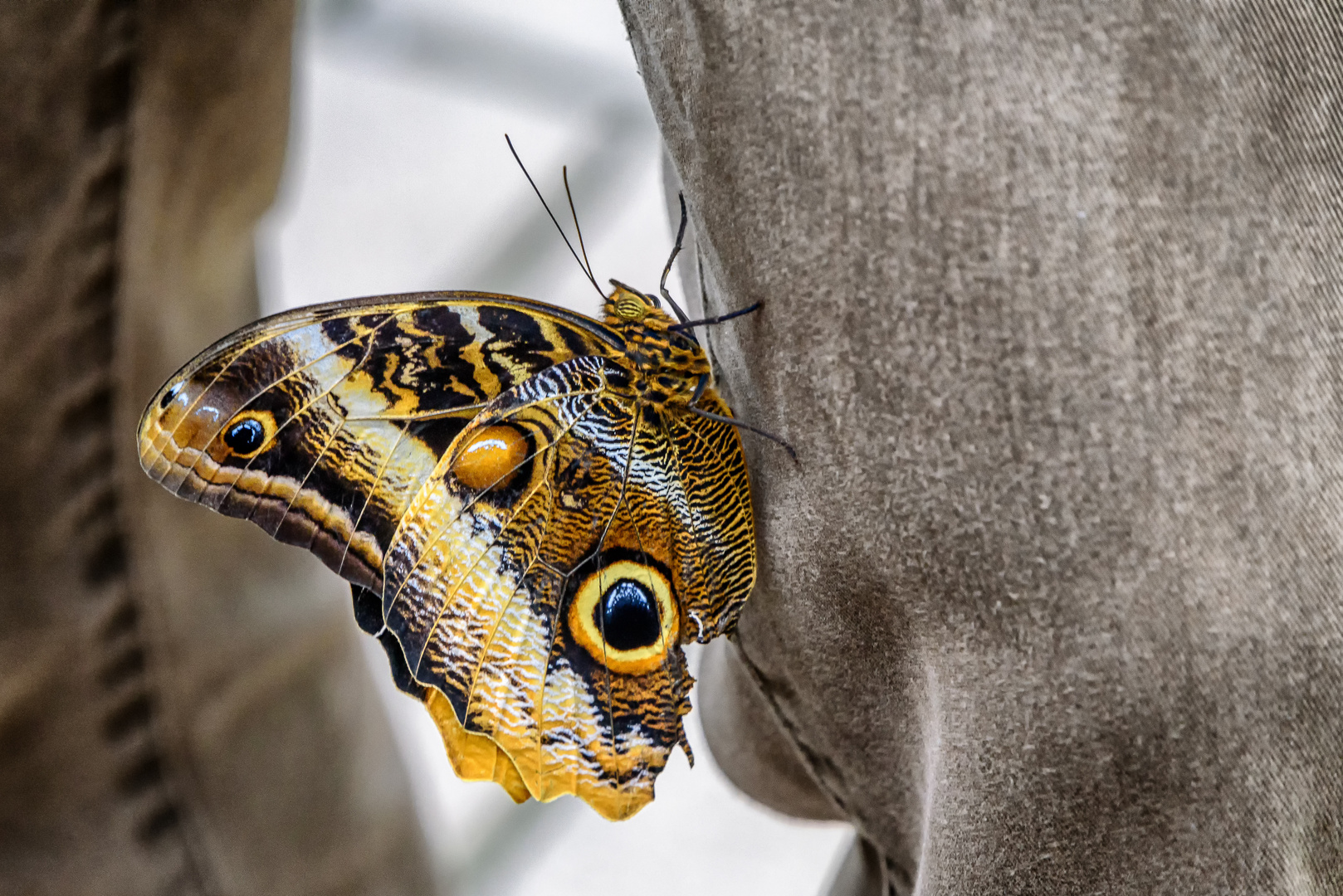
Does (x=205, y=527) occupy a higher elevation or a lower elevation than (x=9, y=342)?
lower

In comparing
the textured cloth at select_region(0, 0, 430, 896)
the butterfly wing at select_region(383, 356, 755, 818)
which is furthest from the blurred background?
the butterfly wing at select_region(383, 356, 755, 818)

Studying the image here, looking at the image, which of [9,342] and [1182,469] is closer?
[1182,469]

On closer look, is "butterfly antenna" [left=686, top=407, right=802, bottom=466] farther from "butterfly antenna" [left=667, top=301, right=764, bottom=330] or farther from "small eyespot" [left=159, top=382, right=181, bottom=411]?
"small eyespot" [left=159, top=382, right=181, bottom=411]

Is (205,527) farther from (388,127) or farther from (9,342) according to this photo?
(388,127)

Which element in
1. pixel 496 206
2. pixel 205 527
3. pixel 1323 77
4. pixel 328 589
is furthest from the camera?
pixel 496 206

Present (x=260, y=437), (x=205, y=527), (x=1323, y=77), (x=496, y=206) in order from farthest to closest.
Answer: (x=496, y=206), (x=205, y=527), (x=260, y=437), (x=1323, y=77)

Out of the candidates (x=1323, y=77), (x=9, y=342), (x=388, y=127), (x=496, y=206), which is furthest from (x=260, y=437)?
(x=388, y=127)
